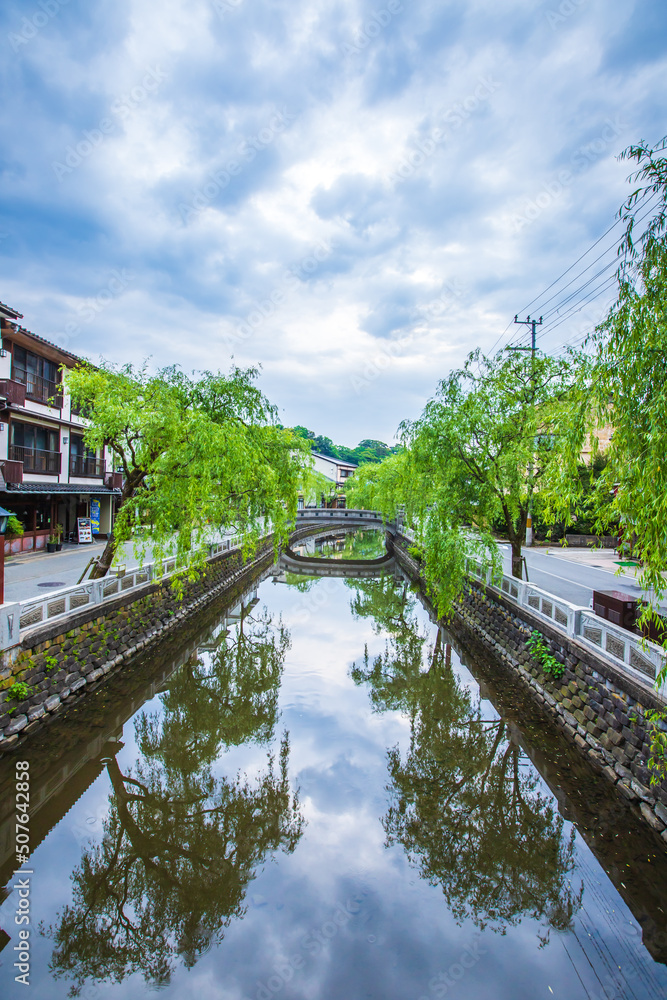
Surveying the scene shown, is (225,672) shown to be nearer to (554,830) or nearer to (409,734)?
(409,734)

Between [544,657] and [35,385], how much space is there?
19.0 metres

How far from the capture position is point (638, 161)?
14.7 feet

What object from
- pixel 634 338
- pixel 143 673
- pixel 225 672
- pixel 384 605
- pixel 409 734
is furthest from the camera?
pixel 384 605

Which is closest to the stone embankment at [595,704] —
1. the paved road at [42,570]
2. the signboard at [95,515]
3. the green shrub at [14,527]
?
the paved road at [42,570]

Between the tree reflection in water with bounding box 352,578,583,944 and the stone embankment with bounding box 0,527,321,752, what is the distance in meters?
5.76

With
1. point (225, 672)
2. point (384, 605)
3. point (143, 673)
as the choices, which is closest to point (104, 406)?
point (143, 673)

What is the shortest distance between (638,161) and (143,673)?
12.0 m

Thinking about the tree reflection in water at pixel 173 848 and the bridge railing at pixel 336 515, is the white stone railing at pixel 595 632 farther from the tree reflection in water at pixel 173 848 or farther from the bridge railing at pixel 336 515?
the bridge railing at pixel 336 515

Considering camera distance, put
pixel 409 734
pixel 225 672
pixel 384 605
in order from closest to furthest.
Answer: pixel 409 734 < pixel 225 672 < pixel 384 605

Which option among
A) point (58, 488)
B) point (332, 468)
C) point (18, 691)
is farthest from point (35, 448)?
point (332, 468)

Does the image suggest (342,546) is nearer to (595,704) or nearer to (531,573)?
(531,573)

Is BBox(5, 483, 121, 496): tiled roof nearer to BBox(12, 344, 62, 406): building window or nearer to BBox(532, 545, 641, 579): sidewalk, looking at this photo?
BBox(12, 344, 62, 406): building window

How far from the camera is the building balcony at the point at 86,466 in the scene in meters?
20.3

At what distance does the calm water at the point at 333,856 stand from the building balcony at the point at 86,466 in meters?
13.4
